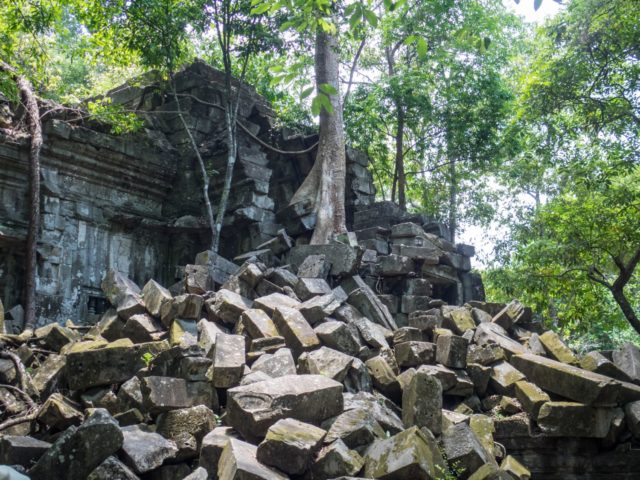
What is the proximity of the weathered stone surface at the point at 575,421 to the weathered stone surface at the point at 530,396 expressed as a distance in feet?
0.32

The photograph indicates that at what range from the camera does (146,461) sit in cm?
355

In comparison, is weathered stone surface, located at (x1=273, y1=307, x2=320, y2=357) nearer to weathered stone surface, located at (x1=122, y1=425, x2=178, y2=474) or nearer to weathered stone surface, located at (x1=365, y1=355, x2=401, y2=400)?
weathered stone surface, located at (x1=365, y1=355, x2=401, y2=400)

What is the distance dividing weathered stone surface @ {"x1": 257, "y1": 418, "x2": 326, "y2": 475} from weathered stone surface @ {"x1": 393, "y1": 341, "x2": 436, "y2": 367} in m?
1.89

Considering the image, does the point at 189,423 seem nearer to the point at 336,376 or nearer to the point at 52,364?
the point at 336,376

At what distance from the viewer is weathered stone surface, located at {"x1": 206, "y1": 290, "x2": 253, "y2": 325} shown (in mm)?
5570

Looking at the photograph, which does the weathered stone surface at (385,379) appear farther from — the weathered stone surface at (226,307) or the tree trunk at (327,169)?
the tree trunk at (327,169)

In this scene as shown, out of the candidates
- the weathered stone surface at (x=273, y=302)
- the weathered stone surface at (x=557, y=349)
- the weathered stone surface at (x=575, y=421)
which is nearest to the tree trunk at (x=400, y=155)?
the weathered stone surface at (x=557, y=349)

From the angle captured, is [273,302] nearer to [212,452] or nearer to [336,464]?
[212,452]

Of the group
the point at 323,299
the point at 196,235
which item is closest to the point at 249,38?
the point at 196,235

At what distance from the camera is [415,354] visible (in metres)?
5.22

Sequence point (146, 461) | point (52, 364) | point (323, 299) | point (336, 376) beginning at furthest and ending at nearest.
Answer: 1. point (323, 299)
2. point (52, 364)
3. point (336, 376)
4. point (146, 461)

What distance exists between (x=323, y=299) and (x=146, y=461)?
2.60m

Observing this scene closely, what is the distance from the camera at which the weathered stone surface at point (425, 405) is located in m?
4.30

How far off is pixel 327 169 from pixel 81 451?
6.46m
